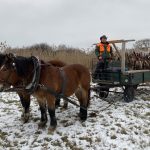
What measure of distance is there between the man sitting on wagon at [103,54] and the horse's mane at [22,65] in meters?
2.95

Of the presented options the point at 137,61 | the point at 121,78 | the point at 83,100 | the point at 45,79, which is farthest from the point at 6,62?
the point at 137,61

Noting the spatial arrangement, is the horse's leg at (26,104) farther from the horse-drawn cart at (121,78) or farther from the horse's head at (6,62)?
the horse-drawn cart at (121,78)

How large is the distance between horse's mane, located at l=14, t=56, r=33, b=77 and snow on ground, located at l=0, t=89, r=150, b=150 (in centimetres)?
127

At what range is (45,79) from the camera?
5.80 meters

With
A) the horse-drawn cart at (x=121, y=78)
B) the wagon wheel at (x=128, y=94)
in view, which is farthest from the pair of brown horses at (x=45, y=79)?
the wagon wheel at (x=128, y=94)

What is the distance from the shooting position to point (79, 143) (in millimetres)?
5570

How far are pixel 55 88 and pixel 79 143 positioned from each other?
1.15 metres

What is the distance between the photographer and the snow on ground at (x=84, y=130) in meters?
5.55

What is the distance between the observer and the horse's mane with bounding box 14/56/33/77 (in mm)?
5578

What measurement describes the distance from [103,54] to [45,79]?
9.53 ft

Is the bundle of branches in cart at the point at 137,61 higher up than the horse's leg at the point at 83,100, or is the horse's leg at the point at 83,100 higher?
the bundle of branches in cart at the point at 137,61

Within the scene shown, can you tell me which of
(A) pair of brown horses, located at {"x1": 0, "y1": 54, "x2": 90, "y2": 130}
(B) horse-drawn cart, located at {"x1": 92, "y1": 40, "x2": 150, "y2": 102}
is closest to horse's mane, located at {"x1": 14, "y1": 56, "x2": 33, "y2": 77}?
(A) pair of brown horses, located at {"x1": 0, "y1": 54, "x2": 90, "y2": 130}

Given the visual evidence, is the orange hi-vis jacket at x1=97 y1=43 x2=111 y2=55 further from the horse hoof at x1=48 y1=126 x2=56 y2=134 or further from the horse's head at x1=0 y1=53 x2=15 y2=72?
the horse's head at x1=0 y1=53 x2=15 y2=72

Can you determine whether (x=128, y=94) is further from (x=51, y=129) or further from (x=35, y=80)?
(x=35, y=80)
